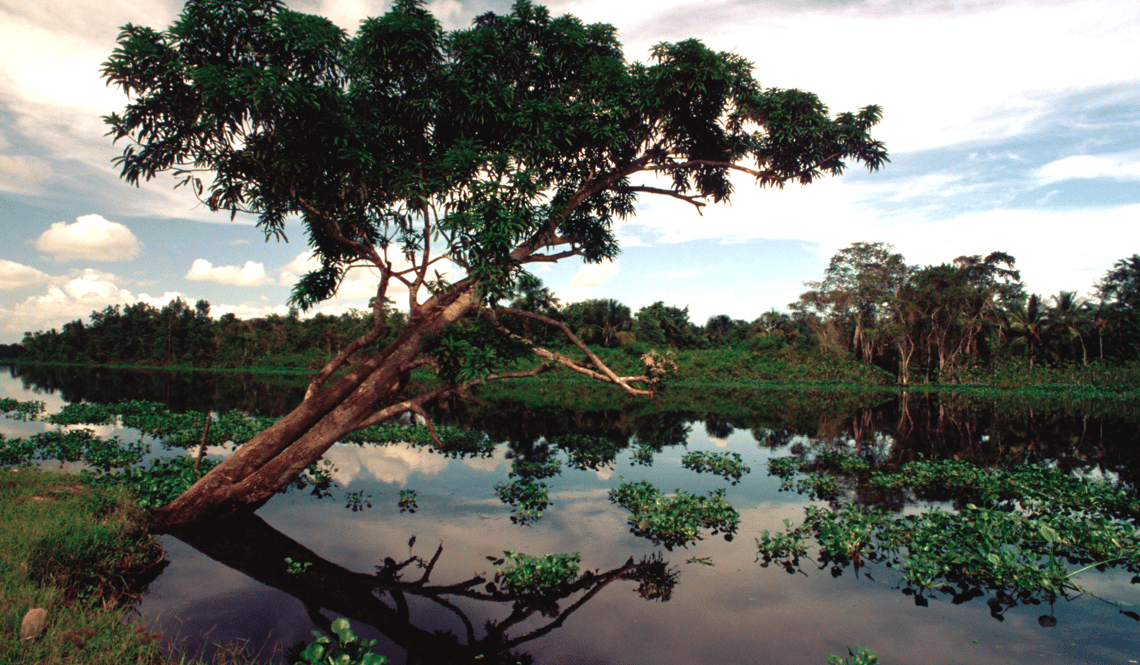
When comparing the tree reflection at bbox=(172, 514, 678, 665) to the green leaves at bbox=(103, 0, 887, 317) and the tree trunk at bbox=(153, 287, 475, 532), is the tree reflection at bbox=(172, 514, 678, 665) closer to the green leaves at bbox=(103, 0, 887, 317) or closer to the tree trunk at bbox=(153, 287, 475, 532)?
the tree trunk at bbox=(153, 287, 475, 532)

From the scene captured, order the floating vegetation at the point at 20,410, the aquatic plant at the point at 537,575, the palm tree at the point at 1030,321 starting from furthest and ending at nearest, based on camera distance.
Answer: the palm tree at the point at 1030,321 → the floating vegetation at the point at 20,410 → the aquatic plant at the point at 537,575

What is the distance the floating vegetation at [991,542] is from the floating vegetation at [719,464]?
151 inches

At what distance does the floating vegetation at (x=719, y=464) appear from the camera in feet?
56.0

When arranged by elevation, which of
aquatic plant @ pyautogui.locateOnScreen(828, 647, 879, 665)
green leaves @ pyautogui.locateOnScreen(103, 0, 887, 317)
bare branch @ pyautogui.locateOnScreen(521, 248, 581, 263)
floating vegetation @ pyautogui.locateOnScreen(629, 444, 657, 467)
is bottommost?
floating vegetation @ pyautogui.locateOnScreen(629, 444, 657, 467)

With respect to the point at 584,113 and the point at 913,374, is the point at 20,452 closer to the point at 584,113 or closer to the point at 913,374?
the point at 584,113

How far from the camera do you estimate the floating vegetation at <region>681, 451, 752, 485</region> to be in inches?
672

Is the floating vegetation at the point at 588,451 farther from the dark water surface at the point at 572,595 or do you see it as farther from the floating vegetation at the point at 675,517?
the floating vegetation at the point at 675,517

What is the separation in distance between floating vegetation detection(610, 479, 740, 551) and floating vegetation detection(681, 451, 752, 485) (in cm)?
350

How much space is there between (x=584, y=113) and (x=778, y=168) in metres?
5.23

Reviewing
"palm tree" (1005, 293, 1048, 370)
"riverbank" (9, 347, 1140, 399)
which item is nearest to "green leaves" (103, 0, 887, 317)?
"riverbank" (9, 347, 1140, 399)

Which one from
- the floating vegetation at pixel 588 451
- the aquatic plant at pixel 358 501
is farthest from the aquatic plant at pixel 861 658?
the floating vegetation at pixel 588 451

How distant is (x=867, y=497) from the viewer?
14.2 metres

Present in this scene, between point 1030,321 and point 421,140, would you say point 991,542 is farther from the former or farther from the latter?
point 1030,321

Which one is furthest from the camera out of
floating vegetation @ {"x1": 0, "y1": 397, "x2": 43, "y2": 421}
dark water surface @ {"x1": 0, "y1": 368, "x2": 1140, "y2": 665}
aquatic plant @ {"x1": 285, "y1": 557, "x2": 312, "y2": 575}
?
floating vegetation @ {"x1": 0, "y1": 397, "x2": 43, "y2": 421}
